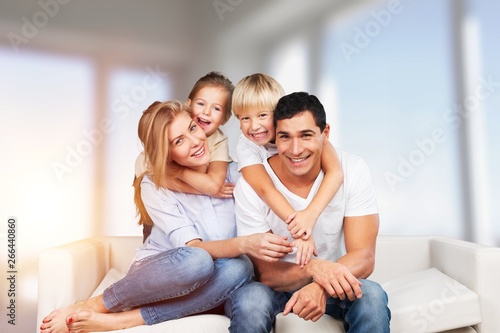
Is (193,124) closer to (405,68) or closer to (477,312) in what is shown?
(477,312)

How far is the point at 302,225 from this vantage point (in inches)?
63.9

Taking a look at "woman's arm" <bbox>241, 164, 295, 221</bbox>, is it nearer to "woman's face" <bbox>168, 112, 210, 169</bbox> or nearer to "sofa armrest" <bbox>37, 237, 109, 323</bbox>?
"woman's face" <bbox>168, 112, 210, 169</bbox>

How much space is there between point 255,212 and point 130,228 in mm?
1656

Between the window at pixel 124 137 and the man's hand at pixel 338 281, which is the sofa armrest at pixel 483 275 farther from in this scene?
the window at pixel 124 137

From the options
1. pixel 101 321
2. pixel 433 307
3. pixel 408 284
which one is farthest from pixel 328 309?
pixel 101 321

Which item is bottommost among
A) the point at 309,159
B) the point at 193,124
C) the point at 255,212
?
the point at 255,212

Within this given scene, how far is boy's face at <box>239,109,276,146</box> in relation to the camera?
1.98 m

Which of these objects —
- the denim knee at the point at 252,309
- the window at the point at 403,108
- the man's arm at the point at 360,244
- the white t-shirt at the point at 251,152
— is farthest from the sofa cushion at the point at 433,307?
the window at the point at 403,108

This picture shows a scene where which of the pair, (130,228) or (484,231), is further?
(130,228)

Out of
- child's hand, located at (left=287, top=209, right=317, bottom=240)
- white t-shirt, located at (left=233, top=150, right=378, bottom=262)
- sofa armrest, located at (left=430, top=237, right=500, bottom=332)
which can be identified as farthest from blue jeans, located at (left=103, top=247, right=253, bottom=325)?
sofa armrest, located at (left=430, top=237, right=500, bottom=332)

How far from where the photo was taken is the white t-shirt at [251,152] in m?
1.91

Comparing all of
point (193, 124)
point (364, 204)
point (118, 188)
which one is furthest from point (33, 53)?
point (364, 204)

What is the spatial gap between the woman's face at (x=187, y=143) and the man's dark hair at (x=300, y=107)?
29cm

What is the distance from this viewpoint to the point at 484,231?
3.10 m
